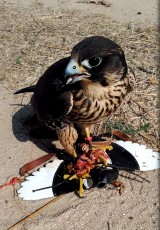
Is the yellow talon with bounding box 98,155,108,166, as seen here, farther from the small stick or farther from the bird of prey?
the small stick

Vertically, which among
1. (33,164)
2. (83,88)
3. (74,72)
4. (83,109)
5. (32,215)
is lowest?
(32,215)

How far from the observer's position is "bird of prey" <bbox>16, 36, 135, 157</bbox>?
9.26ft

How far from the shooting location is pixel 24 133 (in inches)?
161

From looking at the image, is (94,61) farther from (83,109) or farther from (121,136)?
(121,136)

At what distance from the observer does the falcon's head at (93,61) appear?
279 centimetres

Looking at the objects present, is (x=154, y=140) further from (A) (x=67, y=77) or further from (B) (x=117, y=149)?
(A) (x=67, y=77)

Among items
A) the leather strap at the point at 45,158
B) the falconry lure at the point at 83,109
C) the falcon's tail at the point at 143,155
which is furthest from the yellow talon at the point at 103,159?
the falcon's tail at the point at 143,155

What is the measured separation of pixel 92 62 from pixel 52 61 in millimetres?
2276

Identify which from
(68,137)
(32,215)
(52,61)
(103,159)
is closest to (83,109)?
(68,137)

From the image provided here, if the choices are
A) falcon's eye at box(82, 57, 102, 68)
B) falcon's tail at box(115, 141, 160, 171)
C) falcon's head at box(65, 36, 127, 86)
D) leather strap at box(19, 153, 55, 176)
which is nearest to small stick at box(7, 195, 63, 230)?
leather strap at box(19, 153, 55, 176)

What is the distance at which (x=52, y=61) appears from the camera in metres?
5.04

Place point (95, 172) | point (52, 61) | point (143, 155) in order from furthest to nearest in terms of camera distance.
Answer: point (52, 61)
point (143, 155)
point (95, 172)

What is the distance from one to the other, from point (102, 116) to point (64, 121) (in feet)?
0.98

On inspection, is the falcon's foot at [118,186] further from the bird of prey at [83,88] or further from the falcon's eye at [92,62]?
the falcon's eye at [92,62]
